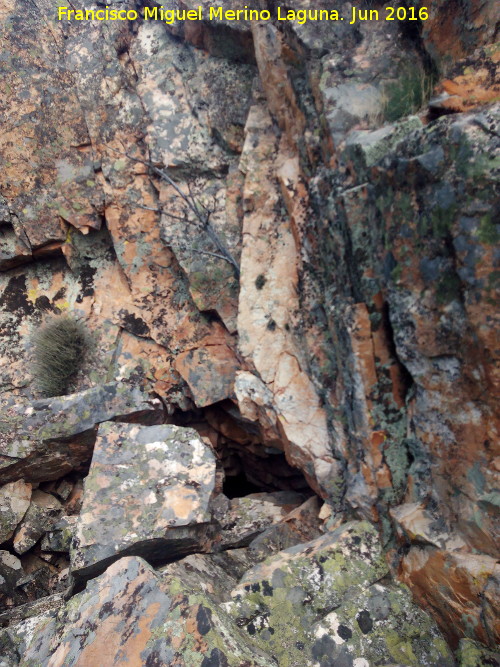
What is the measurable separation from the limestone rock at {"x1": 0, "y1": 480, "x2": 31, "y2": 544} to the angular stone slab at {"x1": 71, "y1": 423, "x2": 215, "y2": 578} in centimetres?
156

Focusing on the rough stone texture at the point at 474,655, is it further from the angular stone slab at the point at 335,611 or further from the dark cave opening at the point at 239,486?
the dark cave opening at the point at 239,486

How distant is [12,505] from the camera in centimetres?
450

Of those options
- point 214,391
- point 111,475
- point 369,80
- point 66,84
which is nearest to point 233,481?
point 214,391

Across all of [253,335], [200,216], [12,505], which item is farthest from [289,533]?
[200,216]

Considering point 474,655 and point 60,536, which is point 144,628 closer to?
point 474,655

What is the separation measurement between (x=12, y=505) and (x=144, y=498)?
1949 mm

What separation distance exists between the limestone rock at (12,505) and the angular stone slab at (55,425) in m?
0.08

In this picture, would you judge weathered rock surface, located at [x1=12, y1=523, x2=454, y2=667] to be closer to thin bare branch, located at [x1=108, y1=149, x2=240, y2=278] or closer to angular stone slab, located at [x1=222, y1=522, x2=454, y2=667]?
angular stone slab, located at [x1=222, y1=522, x2=454, y2=667]

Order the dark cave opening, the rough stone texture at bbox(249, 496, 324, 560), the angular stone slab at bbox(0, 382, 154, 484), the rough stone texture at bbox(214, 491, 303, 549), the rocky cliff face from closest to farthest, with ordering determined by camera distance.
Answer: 1. the rocky cliff face
2. the rough stone texture at bbox(249, 496, 324, 560)
3. the rough stone texture at bbox(214, 491, 303, 549)
4. the angular stone slab at bbox(0, 382, 154, 484)
5. the dark cave opening

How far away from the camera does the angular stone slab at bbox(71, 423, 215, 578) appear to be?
311cm

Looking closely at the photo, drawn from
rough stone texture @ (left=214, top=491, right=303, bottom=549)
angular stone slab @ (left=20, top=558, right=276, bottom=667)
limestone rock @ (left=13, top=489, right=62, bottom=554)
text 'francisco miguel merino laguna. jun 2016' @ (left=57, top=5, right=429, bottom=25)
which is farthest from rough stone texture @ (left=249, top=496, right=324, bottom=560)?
text 'francisco miguel merino laguna. jun 2016' @ (left=57, top=5, right=429, bottom=25)

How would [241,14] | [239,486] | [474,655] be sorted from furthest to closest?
[239,486] < [241,14] < [474,655]

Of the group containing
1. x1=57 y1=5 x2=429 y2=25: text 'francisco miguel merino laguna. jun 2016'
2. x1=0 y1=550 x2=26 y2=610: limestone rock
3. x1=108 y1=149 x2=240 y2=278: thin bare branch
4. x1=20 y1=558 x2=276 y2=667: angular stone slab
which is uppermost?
x1=57 y1=5 x2=429 y2=25: text 'francisco miguel merino laguna. jun 2016'

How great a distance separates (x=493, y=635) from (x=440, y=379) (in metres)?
1.16
